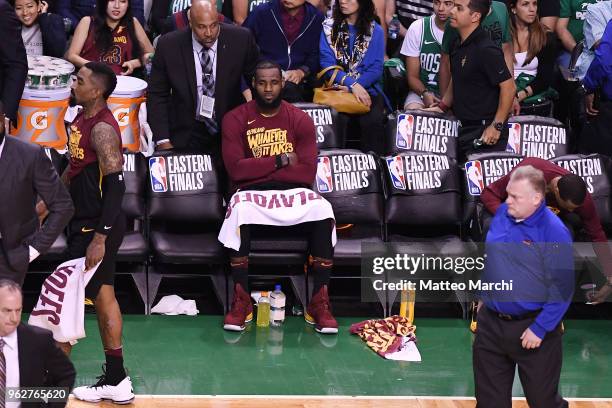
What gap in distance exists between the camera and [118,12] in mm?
10055

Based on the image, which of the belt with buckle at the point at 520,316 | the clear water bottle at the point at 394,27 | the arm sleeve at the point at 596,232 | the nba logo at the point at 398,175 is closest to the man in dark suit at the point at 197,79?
the nba logo at the point at 398,175

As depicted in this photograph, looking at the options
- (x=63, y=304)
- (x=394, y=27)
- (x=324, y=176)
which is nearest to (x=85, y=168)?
(x=63, y=304)

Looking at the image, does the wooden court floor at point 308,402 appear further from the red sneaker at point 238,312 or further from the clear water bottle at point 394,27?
the clear water bottle at point 394,27

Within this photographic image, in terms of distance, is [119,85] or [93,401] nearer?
[93,401]

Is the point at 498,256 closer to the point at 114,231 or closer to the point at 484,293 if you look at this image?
the point at 484,293

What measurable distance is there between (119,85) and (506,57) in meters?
3.12

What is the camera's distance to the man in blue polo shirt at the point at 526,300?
6383mm

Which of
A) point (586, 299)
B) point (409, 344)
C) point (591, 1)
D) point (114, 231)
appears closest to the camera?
point (114, 231)

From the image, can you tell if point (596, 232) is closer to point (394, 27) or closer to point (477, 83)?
point (477, 83)

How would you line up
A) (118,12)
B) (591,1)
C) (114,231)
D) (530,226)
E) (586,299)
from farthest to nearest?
(591,1) → (118,12) → (586,299) → (114,231) → (530,226)

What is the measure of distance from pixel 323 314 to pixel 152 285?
126 centimetres

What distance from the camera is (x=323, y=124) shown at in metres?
9.83

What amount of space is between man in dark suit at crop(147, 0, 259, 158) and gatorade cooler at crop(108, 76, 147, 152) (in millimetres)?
337

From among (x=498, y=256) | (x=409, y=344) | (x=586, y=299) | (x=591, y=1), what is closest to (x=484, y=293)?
(x=498, y=256)
